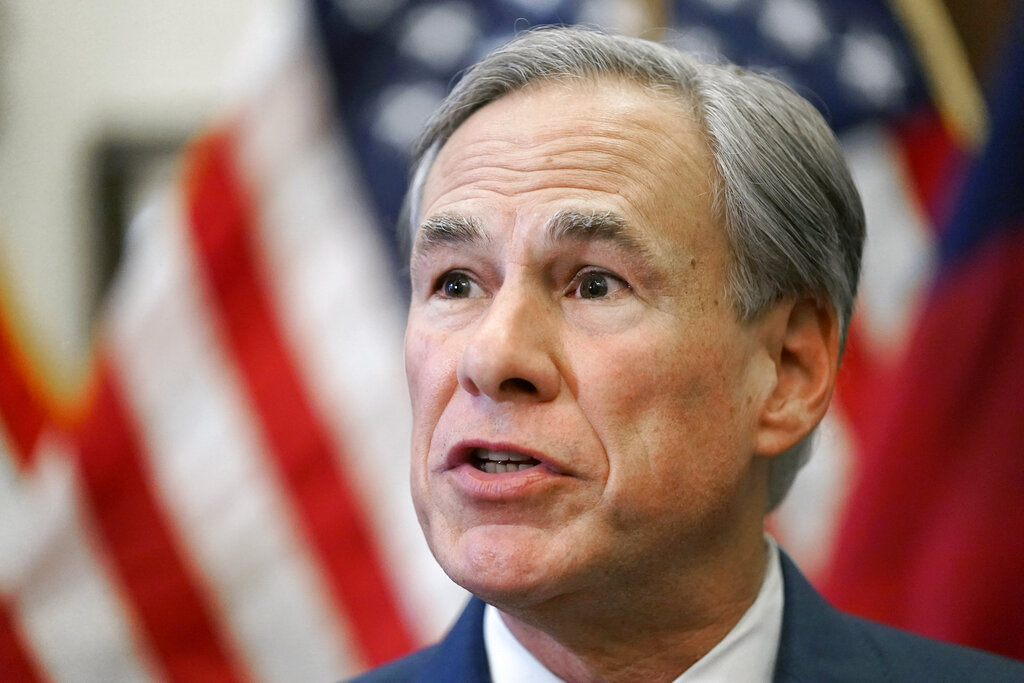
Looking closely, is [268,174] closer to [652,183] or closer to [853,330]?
[652,183]

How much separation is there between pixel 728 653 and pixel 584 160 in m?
0.78

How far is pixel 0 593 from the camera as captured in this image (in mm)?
2307

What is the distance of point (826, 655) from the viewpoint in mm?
1585

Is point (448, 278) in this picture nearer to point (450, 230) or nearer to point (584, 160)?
point (450, 230)

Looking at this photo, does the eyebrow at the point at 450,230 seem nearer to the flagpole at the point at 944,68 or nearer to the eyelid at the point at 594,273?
the eyelid at the point at 594,273

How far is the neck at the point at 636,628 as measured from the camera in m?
1.46

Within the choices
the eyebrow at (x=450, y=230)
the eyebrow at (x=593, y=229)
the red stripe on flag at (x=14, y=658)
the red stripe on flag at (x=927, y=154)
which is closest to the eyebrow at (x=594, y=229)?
the eyebrow at (x=593, y=229)

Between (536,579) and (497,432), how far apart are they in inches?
7.9

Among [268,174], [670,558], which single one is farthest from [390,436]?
[670,558]

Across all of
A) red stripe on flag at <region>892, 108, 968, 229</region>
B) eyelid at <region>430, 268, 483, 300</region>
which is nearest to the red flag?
red stripe on flag at <region>892, 108, 968, 229</region>

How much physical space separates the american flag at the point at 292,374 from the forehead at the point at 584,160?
2.98 ft

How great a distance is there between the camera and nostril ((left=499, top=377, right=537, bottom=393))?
1369 millimetres

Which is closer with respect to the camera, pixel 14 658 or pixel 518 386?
pixel 518 386

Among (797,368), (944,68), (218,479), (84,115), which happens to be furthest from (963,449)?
(84,115)
